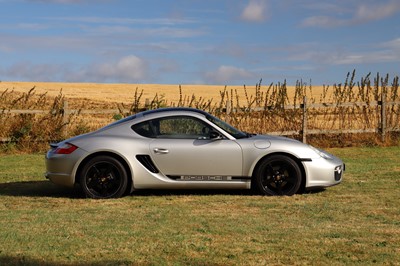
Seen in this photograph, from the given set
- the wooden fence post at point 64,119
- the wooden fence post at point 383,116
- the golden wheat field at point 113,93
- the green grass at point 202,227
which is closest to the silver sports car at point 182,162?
the green grass at point 202,227

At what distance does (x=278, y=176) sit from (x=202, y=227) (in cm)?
283

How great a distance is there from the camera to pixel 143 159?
10211 mm

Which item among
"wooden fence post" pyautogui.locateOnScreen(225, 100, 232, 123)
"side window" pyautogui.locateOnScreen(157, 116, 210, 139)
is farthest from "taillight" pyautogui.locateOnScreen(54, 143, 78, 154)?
"wooden fence post" pyautogui.locateOnScreen(225, 100, 232, 123)

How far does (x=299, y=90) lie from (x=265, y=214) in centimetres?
1382

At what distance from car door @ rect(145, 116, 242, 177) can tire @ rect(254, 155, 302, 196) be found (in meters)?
0.34

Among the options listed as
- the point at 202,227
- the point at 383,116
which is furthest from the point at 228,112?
the point at 202,227

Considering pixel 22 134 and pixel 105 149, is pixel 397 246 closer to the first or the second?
pixel 105 149

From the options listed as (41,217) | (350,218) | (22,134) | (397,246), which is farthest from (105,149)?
(22,134)

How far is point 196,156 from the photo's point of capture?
10.2 meters

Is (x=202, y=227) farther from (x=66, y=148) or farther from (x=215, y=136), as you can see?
(x=66, y=148)

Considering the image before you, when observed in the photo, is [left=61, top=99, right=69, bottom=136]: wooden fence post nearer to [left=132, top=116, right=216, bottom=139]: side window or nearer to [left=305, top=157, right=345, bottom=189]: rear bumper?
[left=132, top=116, right=216, bottom=139]: side window

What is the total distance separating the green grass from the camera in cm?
630

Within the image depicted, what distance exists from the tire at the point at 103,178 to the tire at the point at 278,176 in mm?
2018

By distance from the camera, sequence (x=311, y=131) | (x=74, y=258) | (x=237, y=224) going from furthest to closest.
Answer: (x=311, y=131), (x=237, y=224), (x=74, y=258)
